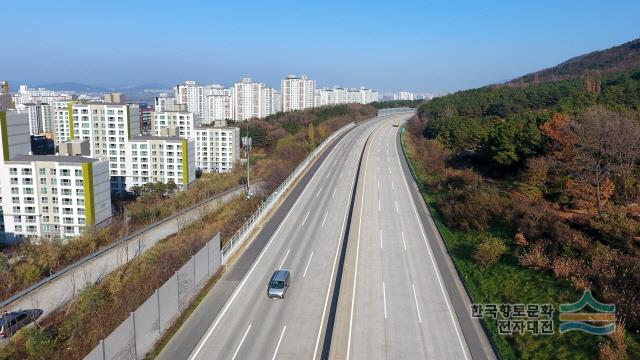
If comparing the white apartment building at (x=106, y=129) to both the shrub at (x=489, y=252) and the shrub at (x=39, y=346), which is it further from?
the shrub at (x=489, y=252)

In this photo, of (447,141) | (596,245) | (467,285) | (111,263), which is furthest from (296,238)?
(447,141)

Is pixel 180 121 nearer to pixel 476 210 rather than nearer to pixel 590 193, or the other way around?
pixel 476 210

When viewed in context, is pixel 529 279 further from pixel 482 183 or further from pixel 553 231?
pixel 482 183

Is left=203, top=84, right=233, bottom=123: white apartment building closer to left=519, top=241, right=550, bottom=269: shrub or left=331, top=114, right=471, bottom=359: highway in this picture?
left=331, top=114, right=471, bottom=359: highway

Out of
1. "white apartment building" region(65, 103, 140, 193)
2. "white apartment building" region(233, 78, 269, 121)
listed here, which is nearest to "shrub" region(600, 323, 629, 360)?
"white apartment building" region(65, 103, 140, 193)

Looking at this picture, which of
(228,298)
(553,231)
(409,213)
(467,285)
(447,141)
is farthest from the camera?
(447,141)
